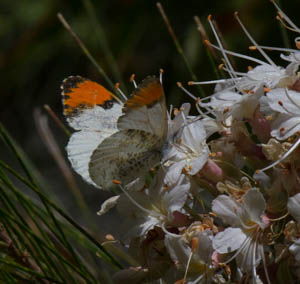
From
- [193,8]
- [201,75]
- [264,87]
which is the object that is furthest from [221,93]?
[193,8]

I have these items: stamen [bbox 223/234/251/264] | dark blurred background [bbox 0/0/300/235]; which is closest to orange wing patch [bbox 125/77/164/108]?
stamen [bbox 223/234/251/264]

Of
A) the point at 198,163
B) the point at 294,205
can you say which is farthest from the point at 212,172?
the point at 294,205

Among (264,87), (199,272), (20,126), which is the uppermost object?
(264,87)

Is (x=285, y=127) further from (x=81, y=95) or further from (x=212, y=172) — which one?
(x=81, y=95)

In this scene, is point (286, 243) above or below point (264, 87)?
below

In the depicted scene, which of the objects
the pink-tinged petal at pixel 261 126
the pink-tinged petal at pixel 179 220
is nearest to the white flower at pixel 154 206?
the pink-tinged petal at pixel 179 220

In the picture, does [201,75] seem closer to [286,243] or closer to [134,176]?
[134,176]

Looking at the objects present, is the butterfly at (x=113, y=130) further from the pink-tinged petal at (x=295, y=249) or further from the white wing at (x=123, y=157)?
the pink-tinged petal at (x=295, y=249)
